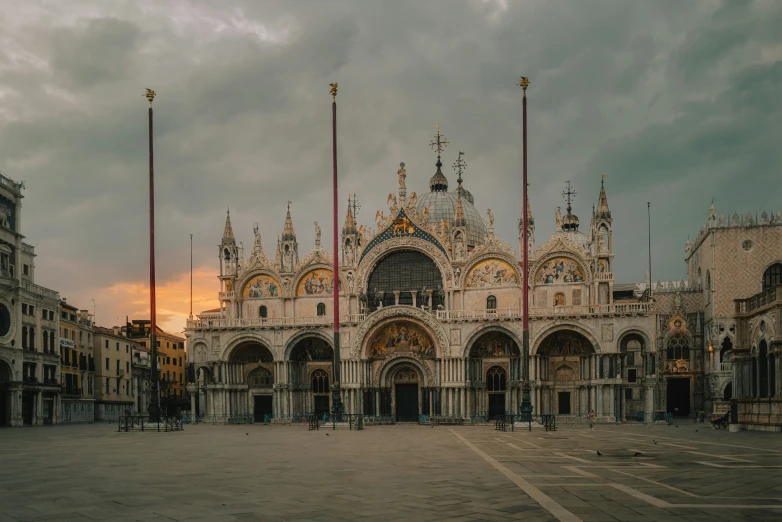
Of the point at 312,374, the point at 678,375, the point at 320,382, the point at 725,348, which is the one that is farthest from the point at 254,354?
the point at 725,348

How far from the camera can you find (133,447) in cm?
2923

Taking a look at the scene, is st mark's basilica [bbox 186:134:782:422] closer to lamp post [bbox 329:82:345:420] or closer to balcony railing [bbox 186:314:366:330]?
balcony railing [bbox 186:314:366:330]

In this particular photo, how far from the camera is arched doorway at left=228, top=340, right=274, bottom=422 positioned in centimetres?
6738

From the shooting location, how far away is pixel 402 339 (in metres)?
64.2

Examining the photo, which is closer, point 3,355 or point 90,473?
point 90,473

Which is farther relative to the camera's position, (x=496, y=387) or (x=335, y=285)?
(x=496, y=387)

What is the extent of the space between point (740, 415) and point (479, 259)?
80.6 feet

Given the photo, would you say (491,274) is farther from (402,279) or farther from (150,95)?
(150,95)

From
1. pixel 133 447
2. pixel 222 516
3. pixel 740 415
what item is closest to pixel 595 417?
pixel 740 415

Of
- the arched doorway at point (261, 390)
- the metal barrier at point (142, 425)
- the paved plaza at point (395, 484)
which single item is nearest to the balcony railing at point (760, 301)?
the paved plaza at point (395, 484)

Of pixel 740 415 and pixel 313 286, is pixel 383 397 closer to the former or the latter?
pixel 313 286

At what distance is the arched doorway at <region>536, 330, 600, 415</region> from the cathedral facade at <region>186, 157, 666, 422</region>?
0.08m

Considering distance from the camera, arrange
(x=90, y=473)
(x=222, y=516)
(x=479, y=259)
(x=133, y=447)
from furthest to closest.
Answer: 1. (x=479, y=259)
2. (x=133, y=447)
3. (x=90, y=473)
4. (x=222, y=516)

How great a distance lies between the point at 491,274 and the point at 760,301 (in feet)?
76.9
